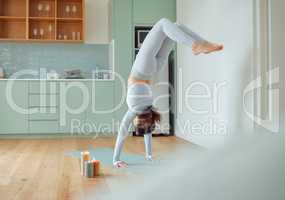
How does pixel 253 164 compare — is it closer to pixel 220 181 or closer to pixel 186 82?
pixel 220 181

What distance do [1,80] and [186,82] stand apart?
2.87 meters

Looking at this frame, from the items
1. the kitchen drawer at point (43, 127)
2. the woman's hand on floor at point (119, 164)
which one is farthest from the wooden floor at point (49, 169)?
the kitchen drawer at point (43, 127)

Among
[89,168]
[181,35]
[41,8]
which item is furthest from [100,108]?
[181,35]

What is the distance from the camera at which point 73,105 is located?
5.93 m


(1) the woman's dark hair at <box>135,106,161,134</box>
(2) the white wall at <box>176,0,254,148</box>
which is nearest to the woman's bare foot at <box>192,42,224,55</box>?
(2) the white wall at <box>176,0,254,148</box>

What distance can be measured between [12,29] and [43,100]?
1.42 meters

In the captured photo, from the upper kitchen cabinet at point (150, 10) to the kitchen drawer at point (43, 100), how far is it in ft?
5.92

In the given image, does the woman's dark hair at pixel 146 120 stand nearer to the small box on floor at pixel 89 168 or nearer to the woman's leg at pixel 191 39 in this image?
the small box on floor at pixel 89 168

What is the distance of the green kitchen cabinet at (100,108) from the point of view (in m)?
5.98

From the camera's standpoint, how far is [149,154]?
354 cm

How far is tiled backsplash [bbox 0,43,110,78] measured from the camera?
638 cm

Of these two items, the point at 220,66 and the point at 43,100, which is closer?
the point at 220,66

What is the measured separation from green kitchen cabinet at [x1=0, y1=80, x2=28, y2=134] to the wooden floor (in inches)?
10.9

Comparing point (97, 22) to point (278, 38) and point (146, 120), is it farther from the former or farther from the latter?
point (278, 38)
